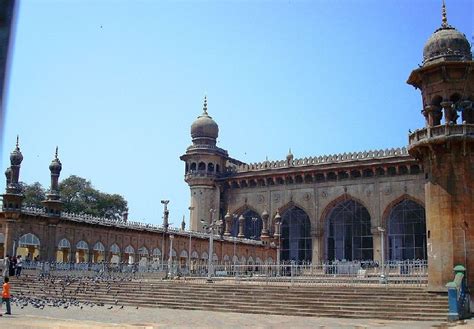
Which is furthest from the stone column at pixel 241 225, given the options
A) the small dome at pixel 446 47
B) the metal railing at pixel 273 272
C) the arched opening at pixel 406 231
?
the small dome at pixel 446 47

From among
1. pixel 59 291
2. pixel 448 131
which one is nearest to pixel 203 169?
pixel 59 291

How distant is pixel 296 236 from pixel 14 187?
22.8 metres

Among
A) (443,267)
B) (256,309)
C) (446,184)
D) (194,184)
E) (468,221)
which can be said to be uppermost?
(194,184)

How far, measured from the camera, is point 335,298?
587 inches

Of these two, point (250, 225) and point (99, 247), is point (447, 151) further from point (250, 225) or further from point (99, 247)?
point (250, 225)

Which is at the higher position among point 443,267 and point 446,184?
point 446,184

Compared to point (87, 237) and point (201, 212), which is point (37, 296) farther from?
point (201, 212)

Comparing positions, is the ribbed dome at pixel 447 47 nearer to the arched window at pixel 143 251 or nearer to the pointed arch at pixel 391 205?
the arched window at pixel 143 251

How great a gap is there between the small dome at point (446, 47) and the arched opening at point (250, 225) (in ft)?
90.7

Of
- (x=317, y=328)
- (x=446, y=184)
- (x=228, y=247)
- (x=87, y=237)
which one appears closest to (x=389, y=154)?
(x=228, y=247)

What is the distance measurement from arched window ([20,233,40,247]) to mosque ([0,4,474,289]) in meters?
0.04

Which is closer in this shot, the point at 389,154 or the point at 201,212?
the point at 389,154

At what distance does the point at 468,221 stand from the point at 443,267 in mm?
1357

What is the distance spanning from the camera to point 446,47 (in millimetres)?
15805
